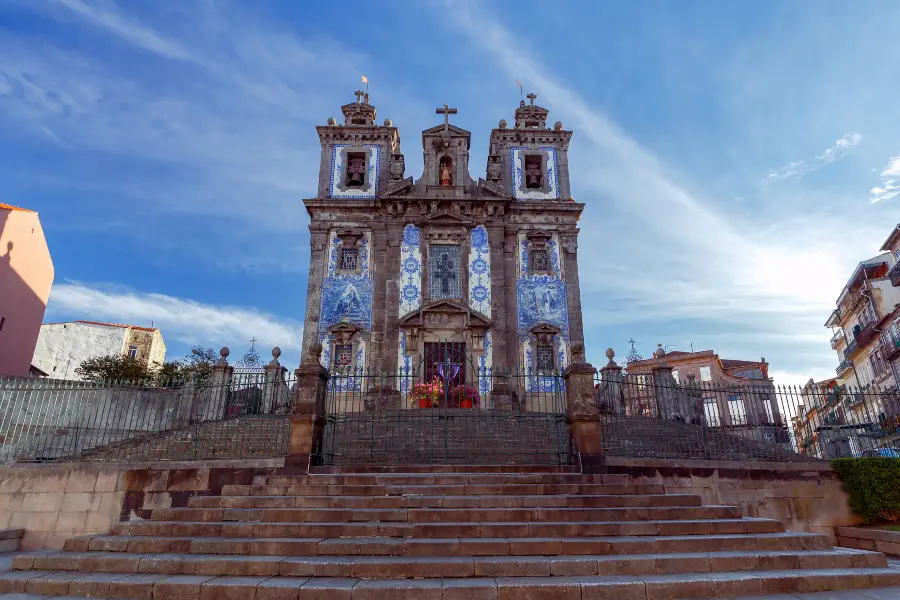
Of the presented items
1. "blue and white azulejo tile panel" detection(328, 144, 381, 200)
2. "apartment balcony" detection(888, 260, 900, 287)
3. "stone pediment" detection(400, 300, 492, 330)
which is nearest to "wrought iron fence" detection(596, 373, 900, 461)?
"stone pediment" detection(400, 300, 492, 330)

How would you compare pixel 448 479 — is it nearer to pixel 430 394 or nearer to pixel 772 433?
pixel 772 433

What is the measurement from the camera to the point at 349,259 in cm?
2158

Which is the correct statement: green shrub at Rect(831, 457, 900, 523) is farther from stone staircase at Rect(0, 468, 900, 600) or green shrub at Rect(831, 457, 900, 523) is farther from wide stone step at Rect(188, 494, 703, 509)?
wide stone step at Rect(188, 494, 703, 509)

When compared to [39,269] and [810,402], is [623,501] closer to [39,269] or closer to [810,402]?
[810,402]

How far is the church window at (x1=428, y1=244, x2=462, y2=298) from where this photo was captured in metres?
21.0

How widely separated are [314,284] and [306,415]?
483 inches

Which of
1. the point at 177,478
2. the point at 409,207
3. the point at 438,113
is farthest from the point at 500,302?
the point at 177,478

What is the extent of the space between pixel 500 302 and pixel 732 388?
35.1ft

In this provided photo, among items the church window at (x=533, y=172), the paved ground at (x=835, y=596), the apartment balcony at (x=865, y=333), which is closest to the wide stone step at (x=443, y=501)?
the paved ground at (x=835, y=596)

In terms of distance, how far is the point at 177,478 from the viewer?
920cm

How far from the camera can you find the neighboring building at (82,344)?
34.7 m

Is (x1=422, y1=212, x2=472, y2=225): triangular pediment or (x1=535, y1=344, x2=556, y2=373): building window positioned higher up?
(x1=422, y1=212, x2=472, y2=225): triangular pediment

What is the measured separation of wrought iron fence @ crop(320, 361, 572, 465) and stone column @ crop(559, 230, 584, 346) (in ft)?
8.41

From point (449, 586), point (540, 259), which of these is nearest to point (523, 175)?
point (540, 259)
